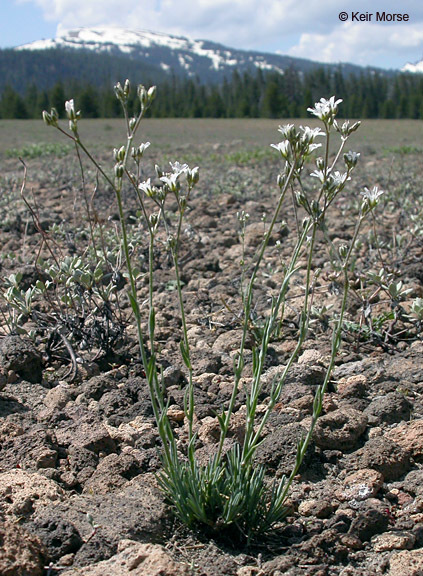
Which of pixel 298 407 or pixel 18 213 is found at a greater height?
pixel 18 213

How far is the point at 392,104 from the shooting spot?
6462cm

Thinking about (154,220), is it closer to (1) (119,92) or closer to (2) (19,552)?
(1) (119,92)

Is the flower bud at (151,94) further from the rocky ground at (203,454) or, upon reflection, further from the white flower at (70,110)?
the rocky ground at (203,454)

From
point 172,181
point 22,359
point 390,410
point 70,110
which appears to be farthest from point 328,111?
point 22,359

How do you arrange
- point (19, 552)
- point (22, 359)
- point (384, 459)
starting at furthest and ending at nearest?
point (22, 359), point (384, 459), point (19, 552)

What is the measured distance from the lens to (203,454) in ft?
7.79

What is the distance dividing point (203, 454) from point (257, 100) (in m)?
77.7

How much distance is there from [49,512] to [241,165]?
1022 centimetres

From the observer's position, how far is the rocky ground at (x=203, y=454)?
73.9 inches

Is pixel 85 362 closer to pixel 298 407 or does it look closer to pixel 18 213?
Answer: pixel 298 407

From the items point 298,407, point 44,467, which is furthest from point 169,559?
point 298,407

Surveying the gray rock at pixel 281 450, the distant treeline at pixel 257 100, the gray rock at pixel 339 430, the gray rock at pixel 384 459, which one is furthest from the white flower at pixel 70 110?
the distant treeline at pixel 257 100

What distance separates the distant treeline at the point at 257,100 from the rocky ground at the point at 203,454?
4822 centimetres

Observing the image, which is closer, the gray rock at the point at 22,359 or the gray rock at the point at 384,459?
the gray rock at the point at 384,459
